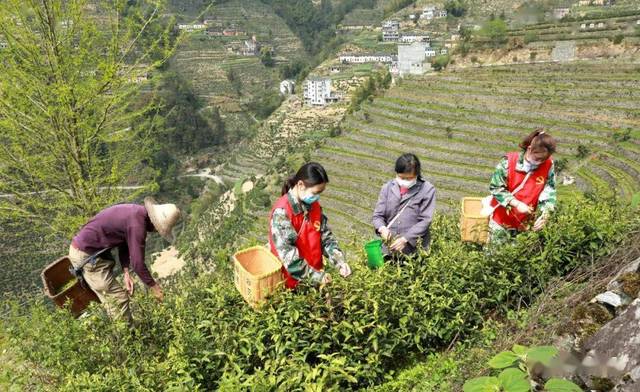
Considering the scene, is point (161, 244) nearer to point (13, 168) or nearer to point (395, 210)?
point (13, 168)

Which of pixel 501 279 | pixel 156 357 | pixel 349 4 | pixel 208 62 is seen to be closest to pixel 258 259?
pixel 156 357

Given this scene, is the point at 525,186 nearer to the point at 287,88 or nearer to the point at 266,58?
the point at 287,88

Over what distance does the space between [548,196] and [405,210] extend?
3.63 ft

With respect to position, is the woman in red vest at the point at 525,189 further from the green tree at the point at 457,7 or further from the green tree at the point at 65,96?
the green tree at the point at 457,7

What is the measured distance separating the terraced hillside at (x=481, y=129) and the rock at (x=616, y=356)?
60.4 feet

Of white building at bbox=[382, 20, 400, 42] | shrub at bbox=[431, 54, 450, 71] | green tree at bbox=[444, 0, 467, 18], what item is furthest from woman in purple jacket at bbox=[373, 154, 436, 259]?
white building at bbox=[382, 20, 400, 42]

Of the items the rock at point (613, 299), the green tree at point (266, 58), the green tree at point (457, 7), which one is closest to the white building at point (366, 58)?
the green tree at point (457, 7)

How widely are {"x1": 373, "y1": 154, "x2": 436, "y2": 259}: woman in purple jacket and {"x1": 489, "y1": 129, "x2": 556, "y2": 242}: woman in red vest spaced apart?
0.53 meters

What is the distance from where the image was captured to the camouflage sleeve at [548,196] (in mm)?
3501

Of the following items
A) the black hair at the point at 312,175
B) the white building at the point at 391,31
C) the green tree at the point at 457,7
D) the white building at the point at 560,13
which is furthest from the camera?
the white building at the point at 391,31

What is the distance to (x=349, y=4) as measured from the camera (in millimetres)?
135250

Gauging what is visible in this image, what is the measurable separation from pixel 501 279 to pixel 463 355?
0.68 metres

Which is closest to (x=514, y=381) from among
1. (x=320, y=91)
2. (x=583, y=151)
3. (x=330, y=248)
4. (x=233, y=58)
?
(x=330, y=248)

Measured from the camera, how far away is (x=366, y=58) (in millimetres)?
77875
